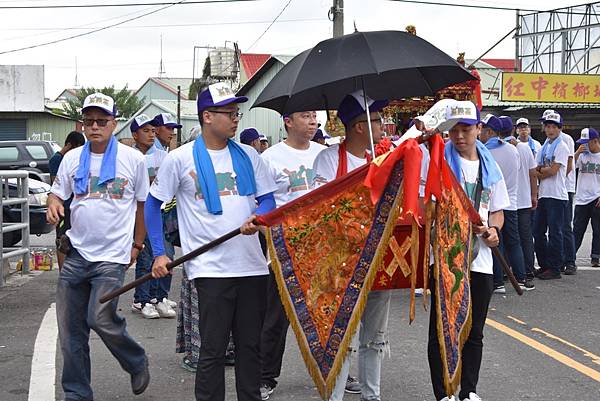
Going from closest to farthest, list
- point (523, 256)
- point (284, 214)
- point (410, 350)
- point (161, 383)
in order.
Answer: point (284, 214)
point (161, 383)
point (410, 350)
point (523, 256)

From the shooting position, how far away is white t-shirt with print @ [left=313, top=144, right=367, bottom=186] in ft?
18.4

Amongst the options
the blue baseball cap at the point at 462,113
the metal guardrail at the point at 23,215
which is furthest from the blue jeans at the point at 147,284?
the blue baseball cap at the point at 462,113

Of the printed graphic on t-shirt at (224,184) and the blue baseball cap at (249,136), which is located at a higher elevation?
the blue baseball cap at (249,136)

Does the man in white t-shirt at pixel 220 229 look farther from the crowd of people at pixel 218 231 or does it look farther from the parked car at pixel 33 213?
the parked car at pixel 33 213

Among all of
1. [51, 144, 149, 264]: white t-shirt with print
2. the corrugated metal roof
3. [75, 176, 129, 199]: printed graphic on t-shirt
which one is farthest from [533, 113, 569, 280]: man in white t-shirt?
the corrugated metal roof

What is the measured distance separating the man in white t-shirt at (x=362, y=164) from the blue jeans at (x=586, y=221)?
25.0 ft

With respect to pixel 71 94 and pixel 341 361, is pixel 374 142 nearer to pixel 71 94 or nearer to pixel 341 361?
pixel 341 361

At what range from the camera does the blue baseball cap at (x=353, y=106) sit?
18.4 feet

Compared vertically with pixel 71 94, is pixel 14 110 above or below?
below

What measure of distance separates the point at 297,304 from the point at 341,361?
1.32 ft

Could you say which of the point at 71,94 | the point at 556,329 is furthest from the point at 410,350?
the point at 71,94

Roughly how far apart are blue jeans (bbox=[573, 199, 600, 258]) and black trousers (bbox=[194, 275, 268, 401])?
830cm

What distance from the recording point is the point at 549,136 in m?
11.8

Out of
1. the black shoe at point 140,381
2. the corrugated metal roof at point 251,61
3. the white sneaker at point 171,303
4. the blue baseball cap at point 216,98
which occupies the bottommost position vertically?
the black shoe at point 140,381
